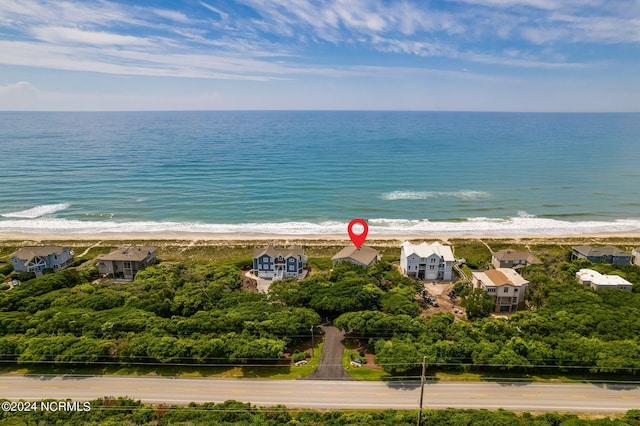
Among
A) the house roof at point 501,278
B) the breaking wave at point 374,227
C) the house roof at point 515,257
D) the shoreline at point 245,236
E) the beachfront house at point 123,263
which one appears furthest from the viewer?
the breaking wave at point 374,227

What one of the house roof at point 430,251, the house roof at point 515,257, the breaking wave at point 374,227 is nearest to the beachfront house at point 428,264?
the house roof at point 430,251

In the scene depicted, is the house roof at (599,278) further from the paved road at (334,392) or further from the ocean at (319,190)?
the ocean at (319,190)

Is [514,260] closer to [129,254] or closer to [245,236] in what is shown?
[245,236]

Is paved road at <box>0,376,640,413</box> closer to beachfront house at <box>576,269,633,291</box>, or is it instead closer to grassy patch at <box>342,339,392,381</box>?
grassy patch at <box>342,339,392,381</box>

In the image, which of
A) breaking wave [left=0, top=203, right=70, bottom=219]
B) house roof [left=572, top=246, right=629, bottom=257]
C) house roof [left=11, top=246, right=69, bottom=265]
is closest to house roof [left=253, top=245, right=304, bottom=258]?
house roof [left=11, top=246, right=69, bottom=265]

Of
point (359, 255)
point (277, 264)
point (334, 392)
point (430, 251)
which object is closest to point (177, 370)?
point (334, 392)

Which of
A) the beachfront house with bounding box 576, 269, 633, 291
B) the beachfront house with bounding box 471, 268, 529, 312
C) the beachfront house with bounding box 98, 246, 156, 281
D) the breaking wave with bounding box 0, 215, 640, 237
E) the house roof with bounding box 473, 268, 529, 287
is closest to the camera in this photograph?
the beachfront house with bounding box 471, 268, 529, 312
